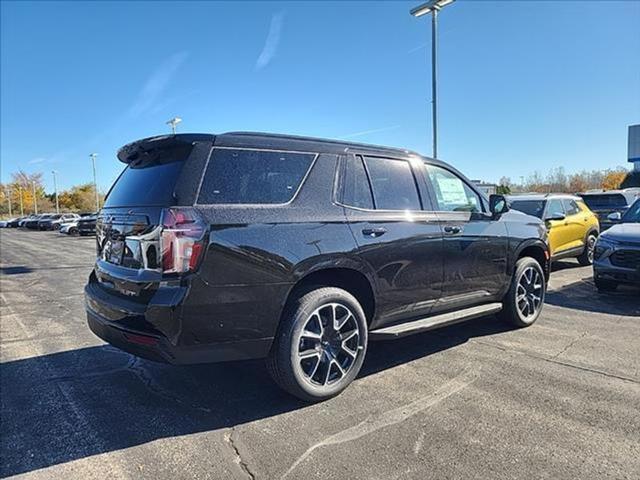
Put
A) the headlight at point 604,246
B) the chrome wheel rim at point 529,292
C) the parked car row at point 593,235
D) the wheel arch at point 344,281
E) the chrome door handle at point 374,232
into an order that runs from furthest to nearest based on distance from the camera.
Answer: the headlight at point 604,246
the parked car row at point 593,235
the chrome wheel rim at point 529,292
the chrome door handle at point 374,232
the wheel arch at point 344,281

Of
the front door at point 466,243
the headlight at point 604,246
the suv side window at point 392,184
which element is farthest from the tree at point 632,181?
the suv side window at point 392,184

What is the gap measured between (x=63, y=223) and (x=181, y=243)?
140 ft

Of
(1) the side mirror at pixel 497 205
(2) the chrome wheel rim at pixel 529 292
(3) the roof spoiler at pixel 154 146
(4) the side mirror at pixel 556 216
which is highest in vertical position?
(3) the roof spoiler at pixel 154 146

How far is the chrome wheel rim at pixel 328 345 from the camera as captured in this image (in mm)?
3287

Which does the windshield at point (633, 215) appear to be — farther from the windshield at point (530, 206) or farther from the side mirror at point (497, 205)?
the side mirror at point (497, 205)

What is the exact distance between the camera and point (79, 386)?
3.82m

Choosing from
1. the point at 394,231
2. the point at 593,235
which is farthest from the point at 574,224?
the point at 394,231

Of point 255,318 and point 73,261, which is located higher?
point 255,318

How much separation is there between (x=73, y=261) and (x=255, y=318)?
44.9 ft

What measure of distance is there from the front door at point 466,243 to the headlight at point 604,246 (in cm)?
284

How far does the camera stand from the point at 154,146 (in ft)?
10.9

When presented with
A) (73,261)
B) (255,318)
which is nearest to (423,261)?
(255,318)

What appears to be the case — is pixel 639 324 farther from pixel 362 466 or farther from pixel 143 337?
pixel 143 337

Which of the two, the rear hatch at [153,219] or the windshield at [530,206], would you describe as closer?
the rear hatch at [153,219]
